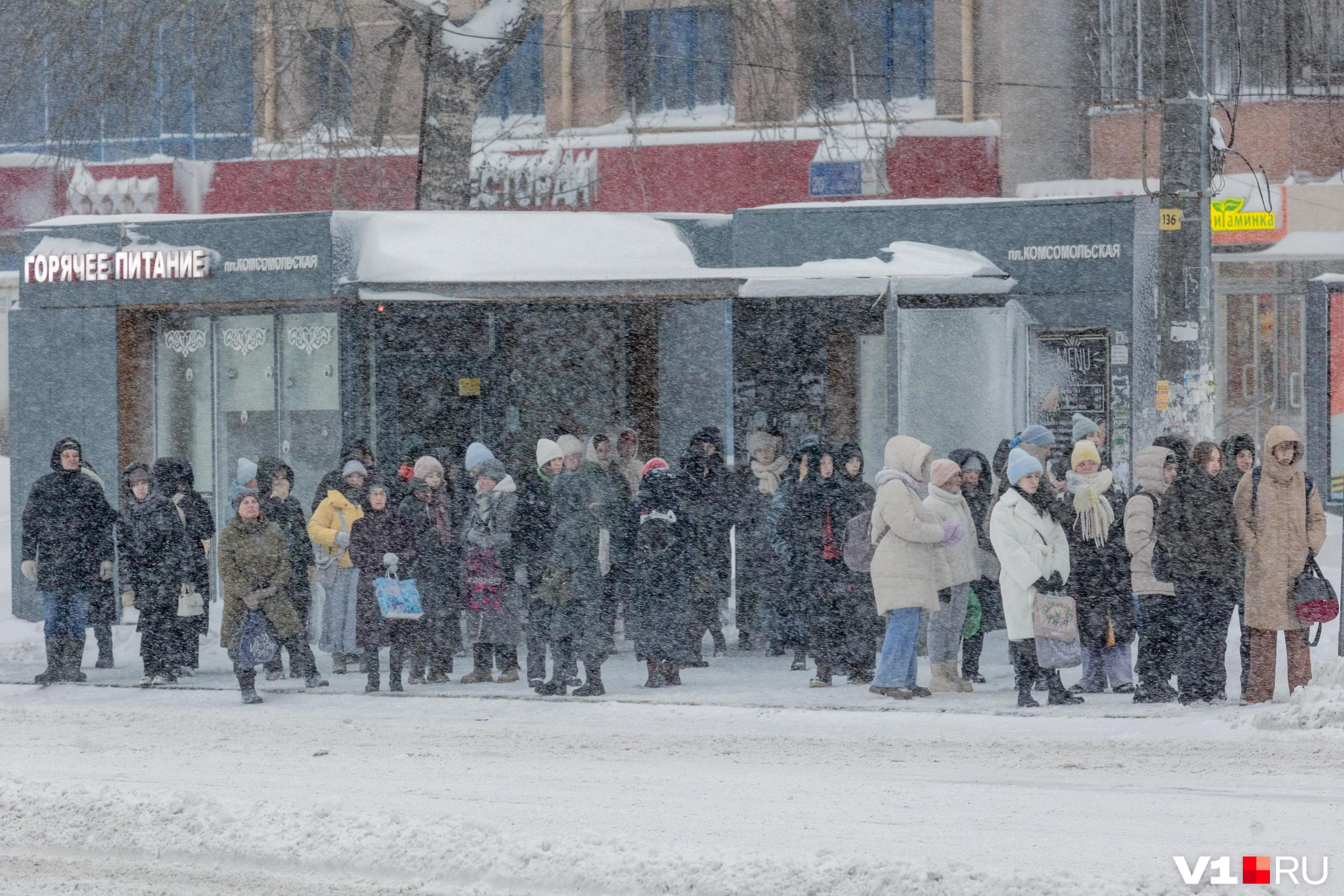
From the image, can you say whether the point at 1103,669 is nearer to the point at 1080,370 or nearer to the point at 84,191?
the point at 1080,370

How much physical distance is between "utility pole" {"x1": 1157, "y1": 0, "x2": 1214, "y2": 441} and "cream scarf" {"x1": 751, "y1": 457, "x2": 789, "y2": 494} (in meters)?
2.74

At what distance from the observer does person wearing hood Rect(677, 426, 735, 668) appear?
1248 centimetres

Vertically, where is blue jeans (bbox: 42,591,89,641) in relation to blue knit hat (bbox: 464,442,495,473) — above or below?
below

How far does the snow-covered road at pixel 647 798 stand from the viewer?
255 inches

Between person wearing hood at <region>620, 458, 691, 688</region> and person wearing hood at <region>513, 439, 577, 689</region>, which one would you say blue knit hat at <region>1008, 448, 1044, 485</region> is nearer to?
person wearing hood at <region>620, 458, 691, 688</region>

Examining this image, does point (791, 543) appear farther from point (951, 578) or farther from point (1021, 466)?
point (1021, 466)

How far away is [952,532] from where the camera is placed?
1070 centimetres

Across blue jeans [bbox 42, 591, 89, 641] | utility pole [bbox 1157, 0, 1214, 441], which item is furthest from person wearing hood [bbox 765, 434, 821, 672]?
blue jeans [bbox 42, 591, 89, 641]

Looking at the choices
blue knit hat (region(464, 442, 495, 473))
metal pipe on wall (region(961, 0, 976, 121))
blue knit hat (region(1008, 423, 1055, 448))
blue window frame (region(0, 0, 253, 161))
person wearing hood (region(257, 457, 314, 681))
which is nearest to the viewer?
blue knit hat (region(1008, 423, 1055, 448))

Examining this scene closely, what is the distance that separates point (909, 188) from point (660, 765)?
1379 cm

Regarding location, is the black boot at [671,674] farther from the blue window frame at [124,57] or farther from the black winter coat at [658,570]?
the blue window frame at [124,57]

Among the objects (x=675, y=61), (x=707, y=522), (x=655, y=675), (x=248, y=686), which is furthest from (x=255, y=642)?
(x=675, y=61)

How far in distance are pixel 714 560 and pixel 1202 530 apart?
Result: 3760 mm

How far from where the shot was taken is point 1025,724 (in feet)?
32.0
